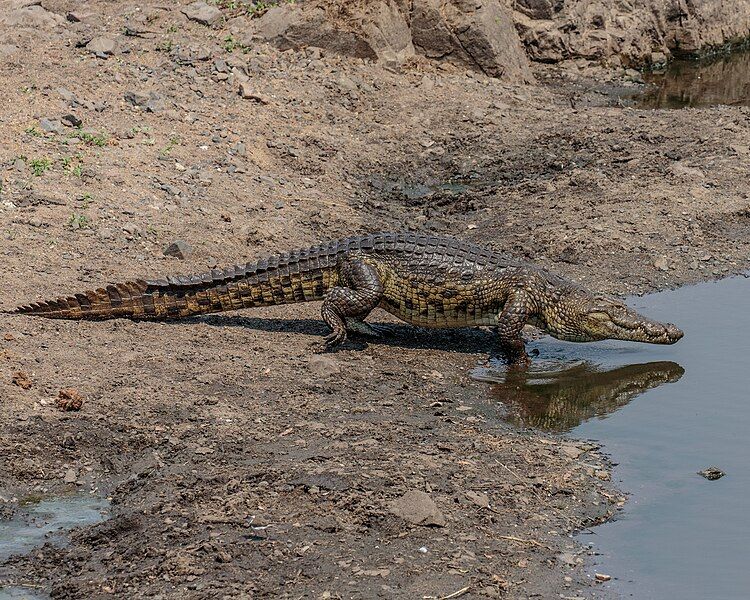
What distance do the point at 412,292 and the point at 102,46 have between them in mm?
6521

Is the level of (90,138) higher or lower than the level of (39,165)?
higher

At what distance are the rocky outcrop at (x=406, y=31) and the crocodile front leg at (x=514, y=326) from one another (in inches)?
287

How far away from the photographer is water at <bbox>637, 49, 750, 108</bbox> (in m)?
17.3

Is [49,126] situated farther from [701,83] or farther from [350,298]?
[701,83]

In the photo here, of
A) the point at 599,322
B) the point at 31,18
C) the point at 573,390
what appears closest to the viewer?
the point at 573,390

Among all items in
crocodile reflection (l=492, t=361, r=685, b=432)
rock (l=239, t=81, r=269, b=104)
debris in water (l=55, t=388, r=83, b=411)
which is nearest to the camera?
debris in water (l=55, t=388, r=83, b=411)

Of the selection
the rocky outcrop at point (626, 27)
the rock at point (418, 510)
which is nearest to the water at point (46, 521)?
the rock at point (418, 510)

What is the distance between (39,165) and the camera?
33.9 feet

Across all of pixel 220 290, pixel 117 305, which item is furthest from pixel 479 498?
pixel 117 305

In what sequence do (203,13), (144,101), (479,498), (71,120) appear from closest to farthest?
(479,498) < (71,120) < (144,101) < (203,13)

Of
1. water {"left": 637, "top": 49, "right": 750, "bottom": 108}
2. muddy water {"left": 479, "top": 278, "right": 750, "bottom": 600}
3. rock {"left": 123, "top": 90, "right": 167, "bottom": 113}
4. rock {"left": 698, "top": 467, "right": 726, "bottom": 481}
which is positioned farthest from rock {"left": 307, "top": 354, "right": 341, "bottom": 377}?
water {"left": 637, "top": 49, "right": 750, "bottom": 108}

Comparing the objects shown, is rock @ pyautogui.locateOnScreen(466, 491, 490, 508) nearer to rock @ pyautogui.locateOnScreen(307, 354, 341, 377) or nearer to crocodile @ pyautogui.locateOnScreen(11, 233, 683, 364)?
rock @ pyautogui.locateOnScreen(307, 354, 341, 377)

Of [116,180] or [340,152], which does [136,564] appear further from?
[340,152]

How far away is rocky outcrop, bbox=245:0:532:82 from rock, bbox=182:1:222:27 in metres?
0.52
